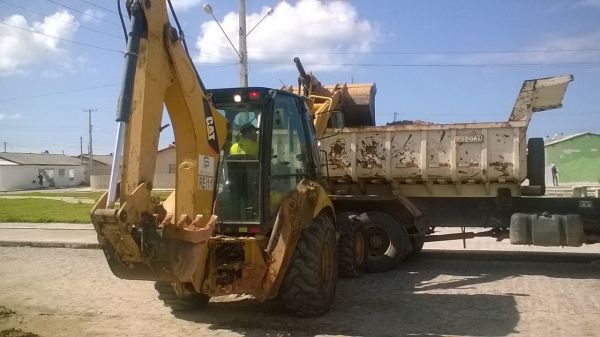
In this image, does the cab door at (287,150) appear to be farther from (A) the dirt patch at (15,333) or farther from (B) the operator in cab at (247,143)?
(A) the dirt patch at (15,333)

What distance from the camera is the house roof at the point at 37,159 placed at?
260 feet

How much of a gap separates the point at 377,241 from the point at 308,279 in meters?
4.46

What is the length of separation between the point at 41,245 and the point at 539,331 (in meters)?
12.5

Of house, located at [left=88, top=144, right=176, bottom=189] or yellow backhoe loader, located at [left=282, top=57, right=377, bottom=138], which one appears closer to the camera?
yellow backhoe loader, located at [left=282, top=57, right=377, bottom=138]

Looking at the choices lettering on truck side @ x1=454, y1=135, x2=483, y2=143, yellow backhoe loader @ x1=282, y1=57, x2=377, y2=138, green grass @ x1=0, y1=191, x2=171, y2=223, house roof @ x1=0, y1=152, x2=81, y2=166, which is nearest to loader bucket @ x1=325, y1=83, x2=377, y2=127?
yellow backhoe loader @ x1=282, y1=57, x2=377, y2=138

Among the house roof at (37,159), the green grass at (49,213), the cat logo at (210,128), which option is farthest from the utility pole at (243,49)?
the house roof at (37,159)

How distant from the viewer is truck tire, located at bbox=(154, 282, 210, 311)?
6990 millimetres

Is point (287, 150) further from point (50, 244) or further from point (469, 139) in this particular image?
point (50, 244)

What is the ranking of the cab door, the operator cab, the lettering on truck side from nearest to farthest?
the operator cab → the cab door → the lettering on truck side

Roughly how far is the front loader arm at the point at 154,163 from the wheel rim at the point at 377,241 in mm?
5329

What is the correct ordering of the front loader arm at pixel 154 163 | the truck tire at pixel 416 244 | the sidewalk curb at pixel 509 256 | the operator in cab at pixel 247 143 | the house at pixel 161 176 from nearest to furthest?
1. the front loader arm at pixel 154 163
2. the operator in cab at pixel 247 143
3. the truck tire at pixel 416 244
4. the sidewalk curb at pixel 509 256
5. the house at pixel 161 176

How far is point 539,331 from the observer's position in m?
6.25

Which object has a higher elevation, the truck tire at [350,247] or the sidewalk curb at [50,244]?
the truck tire at [350,247]

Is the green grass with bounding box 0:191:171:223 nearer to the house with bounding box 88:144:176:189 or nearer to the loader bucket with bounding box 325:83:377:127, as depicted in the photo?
the house with bounding box 88:144:176:189
